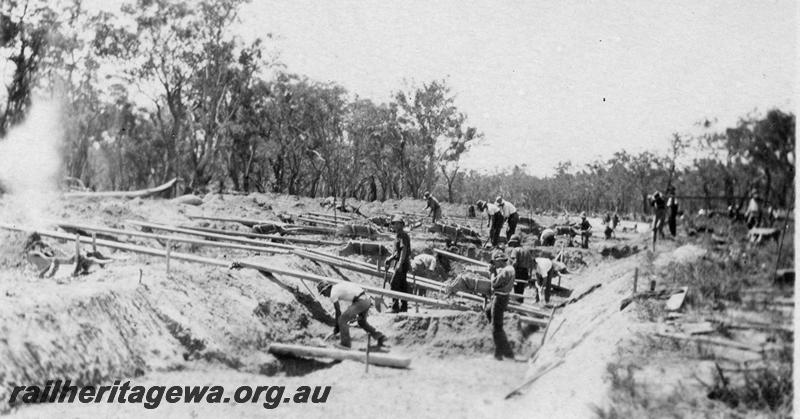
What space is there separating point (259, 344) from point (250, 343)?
15 centimetres

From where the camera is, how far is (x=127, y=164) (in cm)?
5469

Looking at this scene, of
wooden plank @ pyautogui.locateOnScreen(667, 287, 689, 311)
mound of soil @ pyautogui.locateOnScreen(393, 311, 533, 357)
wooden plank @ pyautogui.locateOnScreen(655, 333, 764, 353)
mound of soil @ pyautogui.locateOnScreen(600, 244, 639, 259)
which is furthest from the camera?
mound of soil @ pyautogui.locateOnScreen(600, 244, 639, 259)

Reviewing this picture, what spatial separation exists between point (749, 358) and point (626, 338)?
1.17m

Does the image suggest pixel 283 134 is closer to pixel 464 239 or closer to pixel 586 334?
pixel 464 239

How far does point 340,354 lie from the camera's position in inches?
291

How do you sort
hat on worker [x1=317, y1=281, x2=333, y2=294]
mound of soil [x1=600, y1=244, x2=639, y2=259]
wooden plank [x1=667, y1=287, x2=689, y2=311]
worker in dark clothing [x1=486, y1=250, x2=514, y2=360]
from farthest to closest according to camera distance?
mound of soil [x1=600, y1=244, x2=639, y2=259] < hat on worker [x1=317, y1=281, x2=333, y2=294] < worker in dark clothing [x1=486, y1=250, x2=514, y2=360] < wooden plank [x1=667, y1=287, x2=689, y2=311]

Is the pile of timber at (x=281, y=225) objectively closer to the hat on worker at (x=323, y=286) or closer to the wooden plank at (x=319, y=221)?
the wooden plank at (x=319, y=221)

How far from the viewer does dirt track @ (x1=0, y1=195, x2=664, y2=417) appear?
18.1ft

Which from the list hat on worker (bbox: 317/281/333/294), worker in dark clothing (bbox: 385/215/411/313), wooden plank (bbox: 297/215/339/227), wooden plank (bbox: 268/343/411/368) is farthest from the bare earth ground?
wooden plank (bbox: 297/215/339/227)

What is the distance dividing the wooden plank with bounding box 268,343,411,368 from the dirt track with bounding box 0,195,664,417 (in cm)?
13

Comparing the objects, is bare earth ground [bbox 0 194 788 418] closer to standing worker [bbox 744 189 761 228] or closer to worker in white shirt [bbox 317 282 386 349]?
worker in white shirt [bbox 317 282 386 349]

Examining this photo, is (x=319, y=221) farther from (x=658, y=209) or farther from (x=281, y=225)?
(x=658, y=209)

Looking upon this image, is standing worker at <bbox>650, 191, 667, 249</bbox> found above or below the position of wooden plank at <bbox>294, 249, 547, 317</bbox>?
above

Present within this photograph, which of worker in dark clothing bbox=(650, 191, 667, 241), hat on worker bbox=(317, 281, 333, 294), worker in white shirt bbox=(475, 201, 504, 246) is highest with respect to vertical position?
worker in dark clothing bbox=(650, 191, 667, 241)
